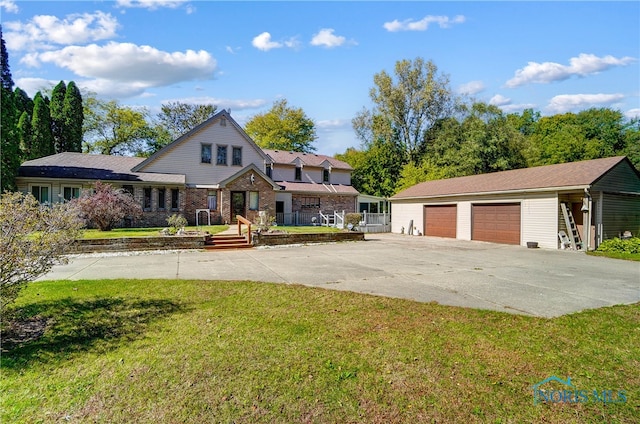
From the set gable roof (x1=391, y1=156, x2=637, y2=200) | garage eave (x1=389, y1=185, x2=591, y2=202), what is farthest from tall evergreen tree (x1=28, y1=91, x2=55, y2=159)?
gable roof (x1=391, y1=156, x2=637, y2=200)

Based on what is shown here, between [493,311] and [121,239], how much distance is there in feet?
41.7

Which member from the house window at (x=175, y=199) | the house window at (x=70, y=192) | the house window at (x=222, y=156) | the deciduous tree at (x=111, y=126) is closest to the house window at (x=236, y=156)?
the house window at (x=222, y=156)

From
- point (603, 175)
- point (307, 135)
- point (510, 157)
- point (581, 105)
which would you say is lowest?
point (603, 175)

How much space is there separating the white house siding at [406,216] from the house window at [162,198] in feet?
55.4

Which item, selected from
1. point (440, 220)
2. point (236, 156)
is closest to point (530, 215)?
point (440, 220)

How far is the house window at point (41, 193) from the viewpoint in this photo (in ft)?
61.2

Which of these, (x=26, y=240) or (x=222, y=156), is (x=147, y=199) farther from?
(x=26, y=240)

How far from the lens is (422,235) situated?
2378 centimetres

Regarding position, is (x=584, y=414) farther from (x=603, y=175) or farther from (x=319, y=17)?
(x=603, y=175)

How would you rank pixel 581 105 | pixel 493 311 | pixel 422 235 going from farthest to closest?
pixel 581 105
pixel 422 235
pixel 493 311

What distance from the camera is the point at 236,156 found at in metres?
25.5

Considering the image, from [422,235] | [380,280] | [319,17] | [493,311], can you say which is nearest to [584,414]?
[493,311]

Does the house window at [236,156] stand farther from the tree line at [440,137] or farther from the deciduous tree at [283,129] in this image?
the deciduous tree at [283,129]

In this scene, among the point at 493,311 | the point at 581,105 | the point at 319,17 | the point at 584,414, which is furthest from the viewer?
the point at 581,105
